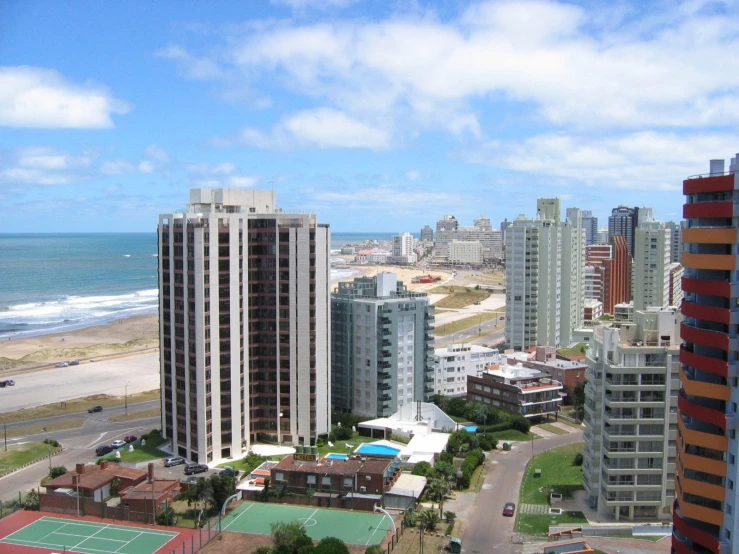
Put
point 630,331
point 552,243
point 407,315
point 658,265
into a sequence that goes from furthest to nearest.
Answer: point 658,265 → point 552,243 → point 407,315 → point 630,331

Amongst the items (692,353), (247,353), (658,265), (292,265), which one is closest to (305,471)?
(247,353)

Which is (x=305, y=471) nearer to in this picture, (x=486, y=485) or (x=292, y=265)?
(x=486, y=485)

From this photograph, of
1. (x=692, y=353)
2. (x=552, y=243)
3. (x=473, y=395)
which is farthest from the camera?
(x=552, y=243)

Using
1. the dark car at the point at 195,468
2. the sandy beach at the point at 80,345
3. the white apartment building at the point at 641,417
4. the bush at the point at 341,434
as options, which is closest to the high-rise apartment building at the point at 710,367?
the white apartment building at the point at 641,417

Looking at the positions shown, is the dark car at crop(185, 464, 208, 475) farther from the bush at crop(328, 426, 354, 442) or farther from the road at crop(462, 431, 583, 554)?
the road at crop(462, 431, 583, 554)

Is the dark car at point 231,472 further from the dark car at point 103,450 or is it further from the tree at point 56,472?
the dark car at point 103,450

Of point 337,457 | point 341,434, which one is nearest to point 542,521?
point 337,457
